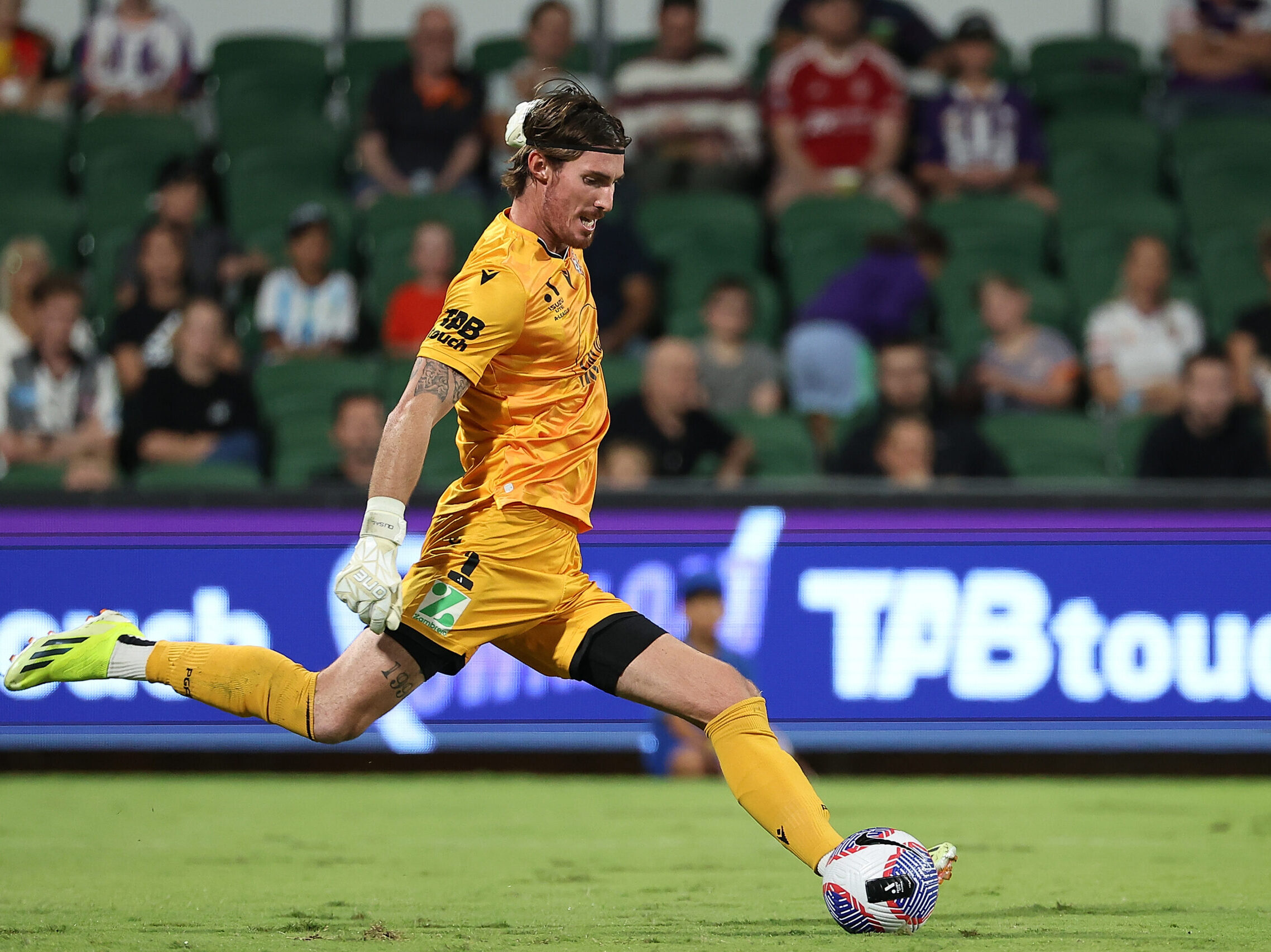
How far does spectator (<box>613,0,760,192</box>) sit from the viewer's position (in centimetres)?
1119

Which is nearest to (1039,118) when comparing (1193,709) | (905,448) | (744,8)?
(744,8)

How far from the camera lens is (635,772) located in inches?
326

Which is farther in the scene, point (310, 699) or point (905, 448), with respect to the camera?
point (905, 448)

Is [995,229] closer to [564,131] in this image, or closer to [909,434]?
[909,434]

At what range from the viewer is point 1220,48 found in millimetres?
12109

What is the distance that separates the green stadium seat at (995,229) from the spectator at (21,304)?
5.36m

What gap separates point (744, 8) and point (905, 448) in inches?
184

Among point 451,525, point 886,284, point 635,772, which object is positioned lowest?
point 635,772

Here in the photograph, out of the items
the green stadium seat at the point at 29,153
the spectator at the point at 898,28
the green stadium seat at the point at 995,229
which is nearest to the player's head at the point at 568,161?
the green stadium seat at the point at 995,229

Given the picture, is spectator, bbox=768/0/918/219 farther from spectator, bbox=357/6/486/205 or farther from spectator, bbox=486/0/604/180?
spectator, bbox=357/6/486/205

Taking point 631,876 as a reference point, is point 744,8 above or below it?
above

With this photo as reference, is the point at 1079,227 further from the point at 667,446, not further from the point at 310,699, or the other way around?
the point at 310,699

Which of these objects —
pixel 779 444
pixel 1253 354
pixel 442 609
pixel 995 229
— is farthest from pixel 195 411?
pixel 1253 354

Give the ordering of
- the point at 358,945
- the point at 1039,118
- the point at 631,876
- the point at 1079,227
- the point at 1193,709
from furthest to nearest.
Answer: the point at 1039,118 < the point at 1079,227 < the point at 1193,709 < the point at 631,876 < the point at 358,945
